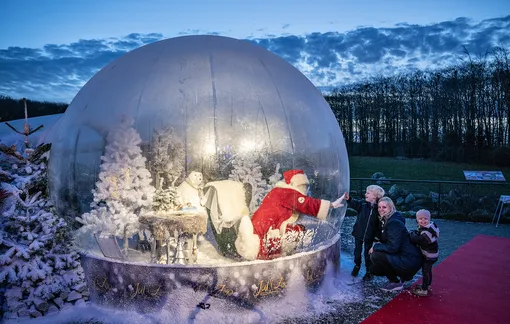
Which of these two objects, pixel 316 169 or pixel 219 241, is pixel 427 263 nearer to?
pixel 316 169

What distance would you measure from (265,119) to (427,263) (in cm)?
304

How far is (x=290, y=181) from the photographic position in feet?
19.2

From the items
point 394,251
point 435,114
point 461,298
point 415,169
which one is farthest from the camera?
point 435,114

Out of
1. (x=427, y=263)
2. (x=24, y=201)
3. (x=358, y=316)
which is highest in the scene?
(x=24, y=201)

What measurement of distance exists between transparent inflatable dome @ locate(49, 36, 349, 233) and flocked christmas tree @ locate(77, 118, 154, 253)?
0.08 meters

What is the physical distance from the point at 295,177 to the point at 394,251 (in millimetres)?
1834

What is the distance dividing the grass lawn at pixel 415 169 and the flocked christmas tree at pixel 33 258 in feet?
64.5

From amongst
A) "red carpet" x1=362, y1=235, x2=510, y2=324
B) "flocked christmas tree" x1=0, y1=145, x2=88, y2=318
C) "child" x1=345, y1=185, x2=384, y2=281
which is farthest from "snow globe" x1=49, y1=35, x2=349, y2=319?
"red carpet" x1=362, y1=235, x2=510, y2=324


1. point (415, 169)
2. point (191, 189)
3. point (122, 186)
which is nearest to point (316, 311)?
point (191, 189)

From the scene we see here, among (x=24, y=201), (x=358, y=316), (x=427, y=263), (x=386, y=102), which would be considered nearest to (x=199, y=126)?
(x=24, y=201)

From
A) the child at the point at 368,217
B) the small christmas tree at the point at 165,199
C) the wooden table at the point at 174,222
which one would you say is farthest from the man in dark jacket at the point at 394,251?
the small christmas tree at the point at 165,199

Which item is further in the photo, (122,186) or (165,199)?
(122,186)

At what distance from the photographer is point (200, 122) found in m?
5.53

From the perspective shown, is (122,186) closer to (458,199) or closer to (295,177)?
(295,177)
